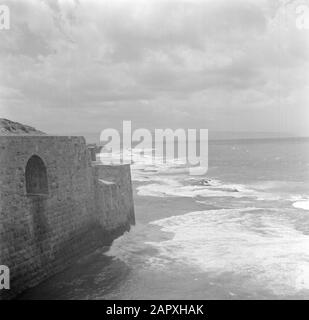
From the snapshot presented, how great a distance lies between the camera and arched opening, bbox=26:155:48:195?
13.3 metres

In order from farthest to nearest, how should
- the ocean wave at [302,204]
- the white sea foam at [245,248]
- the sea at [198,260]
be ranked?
the ocean wave at [302,204] → the white sea foam at [245,248] → the sea at [198,260]

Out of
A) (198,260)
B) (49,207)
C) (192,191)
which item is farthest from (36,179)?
(192,191)

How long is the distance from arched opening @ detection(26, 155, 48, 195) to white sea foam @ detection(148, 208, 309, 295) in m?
4.84

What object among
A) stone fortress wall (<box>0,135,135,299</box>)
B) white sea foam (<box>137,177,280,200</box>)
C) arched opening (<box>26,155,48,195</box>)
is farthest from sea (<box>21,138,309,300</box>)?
white sea foam (<box>137,177,280,200</box>)

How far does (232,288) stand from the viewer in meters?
12.3

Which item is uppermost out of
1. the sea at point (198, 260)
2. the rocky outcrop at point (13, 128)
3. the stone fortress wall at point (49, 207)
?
the rocky outcrop at point (13, 128)

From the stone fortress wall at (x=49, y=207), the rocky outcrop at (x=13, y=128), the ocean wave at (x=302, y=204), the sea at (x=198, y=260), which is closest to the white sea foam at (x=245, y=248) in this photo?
the sea at (x=198, y=260)

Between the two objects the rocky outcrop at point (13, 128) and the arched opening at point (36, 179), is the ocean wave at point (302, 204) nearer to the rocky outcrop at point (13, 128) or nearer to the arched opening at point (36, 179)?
the rocky outcrop at point (13, 128)

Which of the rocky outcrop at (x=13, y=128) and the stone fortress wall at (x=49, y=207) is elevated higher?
the rocky outcrop at (x=13, y=128)

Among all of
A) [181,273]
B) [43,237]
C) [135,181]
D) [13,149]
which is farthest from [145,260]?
[135,181]

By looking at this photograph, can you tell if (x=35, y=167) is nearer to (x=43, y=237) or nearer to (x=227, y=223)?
(x=43, y=237)

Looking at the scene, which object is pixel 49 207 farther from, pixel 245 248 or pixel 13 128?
pixel 245 248

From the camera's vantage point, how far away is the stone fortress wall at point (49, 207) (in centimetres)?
1133

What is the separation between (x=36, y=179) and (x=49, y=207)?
0.96 meters
